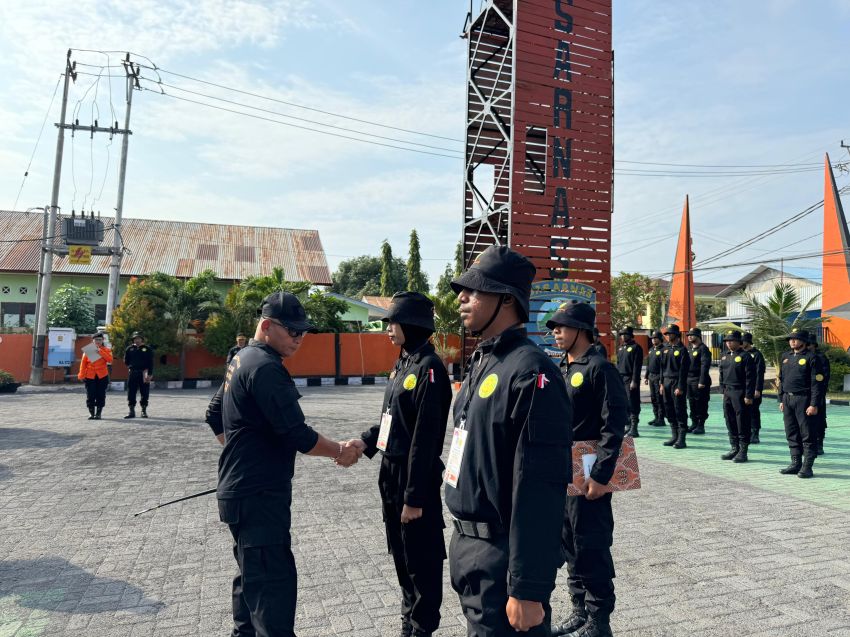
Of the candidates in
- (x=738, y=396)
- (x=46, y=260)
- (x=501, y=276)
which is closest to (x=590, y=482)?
(x=501, y=276)

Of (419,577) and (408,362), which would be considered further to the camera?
(408,362)

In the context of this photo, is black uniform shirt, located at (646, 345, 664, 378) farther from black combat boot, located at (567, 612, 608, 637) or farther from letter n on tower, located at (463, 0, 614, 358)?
black combat boot, located at (567, 612, 608, 637)

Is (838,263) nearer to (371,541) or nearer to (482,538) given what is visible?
(371,541)

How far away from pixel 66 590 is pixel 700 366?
33.1ft

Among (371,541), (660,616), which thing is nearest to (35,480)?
(371,541)

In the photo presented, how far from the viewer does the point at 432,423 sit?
10.6 feet

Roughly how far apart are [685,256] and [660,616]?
2352 cm

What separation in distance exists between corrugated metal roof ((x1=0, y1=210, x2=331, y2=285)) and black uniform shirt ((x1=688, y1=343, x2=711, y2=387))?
25959 millimetres

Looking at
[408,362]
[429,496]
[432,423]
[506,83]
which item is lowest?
[429,496]

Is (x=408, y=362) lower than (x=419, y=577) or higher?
higher

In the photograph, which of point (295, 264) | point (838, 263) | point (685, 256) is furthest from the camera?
point (295, 264)

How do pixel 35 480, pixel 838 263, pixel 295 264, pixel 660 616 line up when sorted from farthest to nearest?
pixel 295 264 → pixel 838 263 → pixel 35 480 → pixel 660 616

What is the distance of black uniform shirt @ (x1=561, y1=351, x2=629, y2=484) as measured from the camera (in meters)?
3.38

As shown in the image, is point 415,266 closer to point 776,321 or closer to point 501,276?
point 776,321
